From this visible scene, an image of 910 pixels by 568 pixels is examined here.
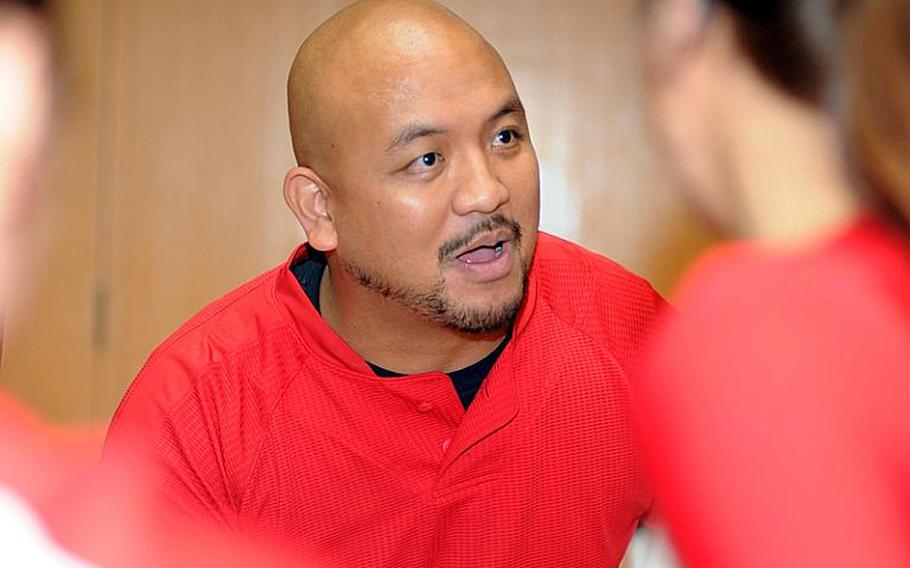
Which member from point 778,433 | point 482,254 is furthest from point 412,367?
point 778,433

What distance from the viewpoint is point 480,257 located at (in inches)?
61.2

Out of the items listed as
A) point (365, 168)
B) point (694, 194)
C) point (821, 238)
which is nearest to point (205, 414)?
point (365, 168)

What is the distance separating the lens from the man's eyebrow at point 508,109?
1.54m

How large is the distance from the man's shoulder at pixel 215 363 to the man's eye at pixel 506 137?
343 millimetres

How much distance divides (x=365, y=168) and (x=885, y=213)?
3.18 ft

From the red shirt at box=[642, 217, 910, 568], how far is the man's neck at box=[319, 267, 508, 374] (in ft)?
3.07

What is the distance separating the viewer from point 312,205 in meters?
1.69

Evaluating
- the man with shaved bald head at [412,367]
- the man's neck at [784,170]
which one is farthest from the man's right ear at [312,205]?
the man's neck at [784,170]

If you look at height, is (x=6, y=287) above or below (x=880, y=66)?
below

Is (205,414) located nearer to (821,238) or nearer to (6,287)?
(6,287)

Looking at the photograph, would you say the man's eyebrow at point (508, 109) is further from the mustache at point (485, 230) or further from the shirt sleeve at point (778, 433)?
the shirt sleeve at point (778, 433)

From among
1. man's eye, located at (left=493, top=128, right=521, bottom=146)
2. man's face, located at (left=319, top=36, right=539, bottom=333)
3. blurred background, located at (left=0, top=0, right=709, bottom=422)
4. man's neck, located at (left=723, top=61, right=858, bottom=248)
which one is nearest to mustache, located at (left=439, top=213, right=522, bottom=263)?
man's face, located at (left=319, top=36, right=539, bottom=333)

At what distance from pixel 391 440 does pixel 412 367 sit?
4.7 inches

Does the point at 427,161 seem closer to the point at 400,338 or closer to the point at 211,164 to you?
the point at 400,338
